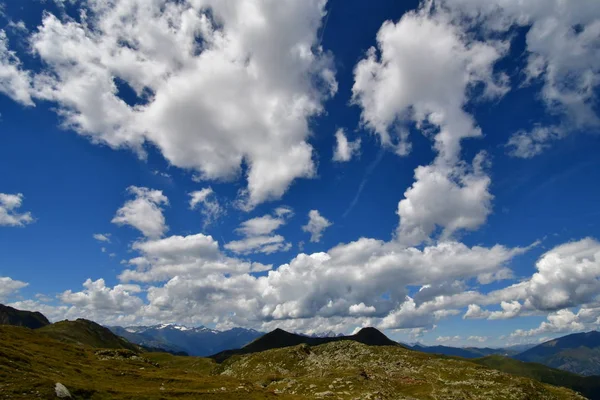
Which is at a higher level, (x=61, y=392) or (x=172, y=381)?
(x=61, y=392)

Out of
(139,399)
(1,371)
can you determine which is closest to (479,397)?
(139,399)

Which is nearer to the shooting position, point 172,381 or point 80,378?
point 80,378

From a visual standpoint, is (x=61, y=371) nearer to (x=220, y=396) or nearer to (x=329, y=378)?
(x=220, y=396)

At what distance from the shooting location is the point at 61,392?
4925 cm

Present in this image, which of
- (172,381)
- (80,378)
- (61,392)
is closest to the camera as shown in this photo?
(61,392)

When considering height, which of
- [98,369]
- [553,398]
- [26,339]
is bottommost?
[553,398]

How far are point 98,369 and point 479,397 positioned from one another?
438 ft

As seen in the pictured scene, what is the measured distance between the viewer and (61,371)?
229ft

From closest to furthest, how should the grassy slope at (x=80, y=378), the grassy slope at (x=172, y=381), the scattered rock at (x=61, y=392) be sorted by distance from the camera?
the scattered rock at (x=61, y=392) → the grassy slope at (x=80, y=378) → the grassy slope at (x=172, y=381)

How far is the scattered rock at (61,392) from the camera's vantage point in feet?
160

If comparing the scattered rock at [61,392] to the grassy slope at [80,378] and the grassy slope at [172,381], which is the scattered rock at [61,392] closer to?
the grassy slope at [80,378]

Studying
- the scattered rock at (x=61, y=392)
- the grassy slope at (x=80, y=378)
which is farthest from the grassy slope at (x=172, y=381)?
the scattered rock at (x=61, y=392)

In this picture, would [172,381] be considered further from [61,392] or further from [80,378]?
[61,392]

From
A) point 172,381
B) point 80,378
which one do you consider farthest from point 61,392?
point 172,381
